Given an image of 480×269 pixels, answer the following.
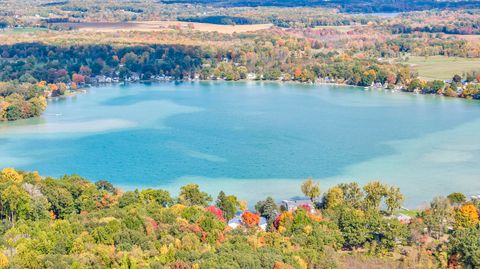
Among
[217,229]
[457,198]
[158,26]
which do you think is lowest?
[158,26]

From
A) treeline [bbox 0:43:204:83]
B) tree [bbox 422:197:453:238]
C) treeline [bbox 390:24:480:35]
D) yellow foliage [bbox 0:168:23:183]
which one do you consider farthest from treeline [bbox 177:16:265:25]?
tree [bbox 422:197:453:238]

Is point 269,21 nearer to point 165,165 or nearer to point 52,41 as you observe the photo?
point 52,41

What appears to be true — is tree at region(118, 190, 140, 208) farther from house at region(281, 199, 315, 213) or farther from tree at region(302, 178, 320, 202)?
tree at region(302, 178, 320, 202)

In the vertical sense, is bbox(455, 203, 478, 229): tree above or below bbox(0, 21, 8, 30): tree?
above

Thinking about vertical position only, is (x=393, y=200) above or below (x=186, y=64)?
above

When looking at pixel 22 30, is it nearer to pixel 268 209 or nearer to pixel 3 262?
pixel 268 209

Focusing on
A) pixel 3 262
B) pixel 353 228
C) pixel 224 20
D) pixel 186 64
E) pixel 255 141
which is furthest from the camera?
pixel 224 20

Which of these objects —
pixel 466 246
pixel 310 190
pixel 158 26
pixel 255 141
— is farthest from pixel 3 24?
pixel 466 246
